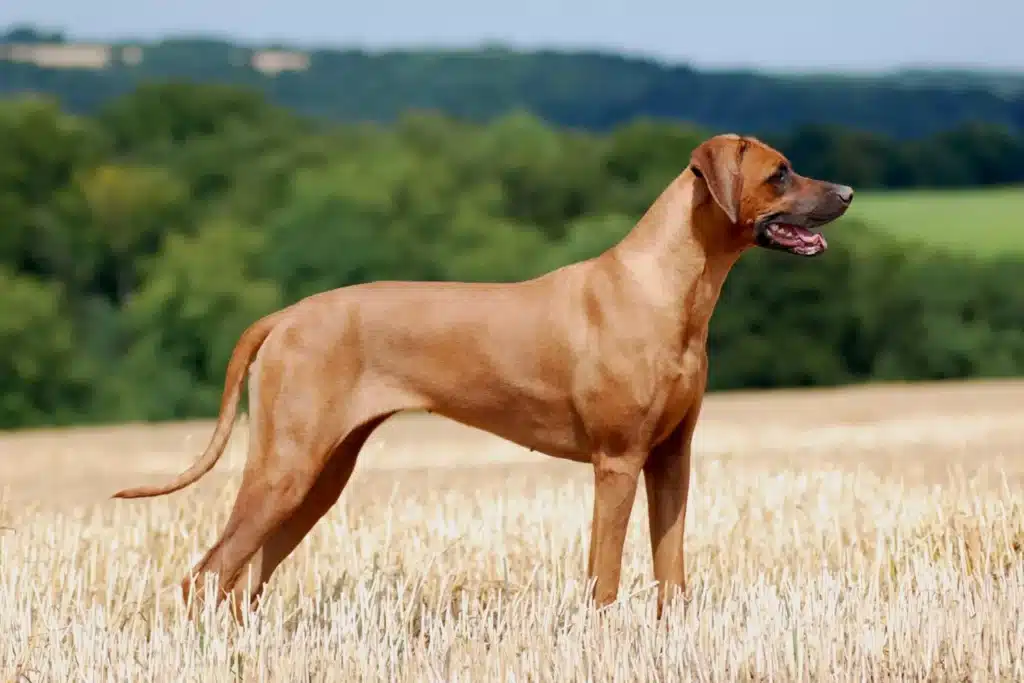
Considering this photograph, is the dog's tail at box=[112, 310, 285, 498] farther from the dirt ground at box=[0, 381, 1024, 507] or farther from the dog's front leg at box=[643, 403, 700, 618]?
the dirt ground at box=[0, 381, 1024, 507]

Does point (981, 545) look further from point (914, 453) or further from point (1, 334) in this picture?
point (1, 334)

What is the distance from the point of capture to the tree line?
34000 mm

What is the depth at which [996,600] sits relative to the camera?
746 centimetres

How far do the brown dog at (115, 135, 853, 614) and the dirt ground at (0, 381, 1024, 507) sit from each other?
218 inches

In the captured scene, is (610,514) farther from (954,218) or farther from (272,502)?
(954,218)

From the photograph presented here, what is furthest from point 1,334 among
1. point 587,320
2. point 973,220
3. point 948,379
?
point 587,320

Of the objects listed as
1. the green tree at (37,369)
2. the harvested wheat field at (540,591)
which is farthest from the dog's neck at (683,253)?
the green tree at (37,369)

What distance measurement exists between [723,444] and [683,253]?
14.6 m

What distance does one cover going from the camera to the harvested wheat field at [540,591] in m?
6.35

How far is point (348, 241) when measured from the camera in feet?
123

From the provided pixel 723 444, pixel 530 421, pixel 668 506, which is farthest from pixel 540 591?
pixel 723 444

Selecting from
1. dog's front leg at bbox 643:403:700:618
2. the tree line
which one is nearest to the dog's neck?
dog's front leg at bbox 643:403:700:618

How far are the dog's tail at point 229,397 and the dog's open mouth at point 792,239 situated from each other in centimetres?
240

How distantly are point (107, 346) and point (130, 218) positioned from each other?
4977 millimetres
